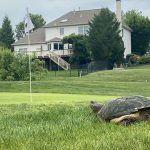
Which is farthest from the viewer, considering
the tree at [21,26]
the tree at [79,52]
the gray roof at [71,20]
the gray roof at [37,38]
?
the tree at [21,26]

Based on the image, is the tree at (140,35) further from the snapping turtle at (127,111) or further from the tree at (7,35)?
the snapping turtle at (127,111)

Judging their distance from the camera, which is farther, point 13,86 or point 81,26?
point 81,26

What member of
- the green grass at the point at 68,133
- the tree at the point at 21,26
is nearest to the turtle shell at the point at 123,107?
the green grass at the point at 68,133

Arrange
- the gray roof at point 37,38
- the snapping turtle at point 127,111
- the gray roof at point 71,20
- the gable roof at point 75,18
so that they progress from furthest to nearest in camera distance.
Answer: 1. the gray roof at point 37,38
2. the gray roof at point 71,20
3. the gable roof at point 75,18
4. the snapping turtle at point 127,111

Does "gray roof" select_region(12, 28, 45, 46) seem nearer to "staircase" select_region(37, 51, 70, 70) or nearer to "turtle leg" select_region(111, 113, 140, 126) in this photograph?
"staircase" select_region(37, 51, 70, 70)

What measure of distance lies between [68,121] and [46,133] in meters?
2.01

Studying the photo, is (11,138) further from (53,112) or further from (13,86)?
(13,86)

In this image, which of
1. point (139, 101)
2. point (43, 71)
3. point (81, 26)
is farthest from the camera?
point (81, 26)

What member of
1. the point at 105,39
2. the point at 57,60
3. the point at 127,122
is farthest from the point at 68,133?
the point at 57,60

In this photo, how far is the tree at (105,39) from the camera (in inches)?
2685

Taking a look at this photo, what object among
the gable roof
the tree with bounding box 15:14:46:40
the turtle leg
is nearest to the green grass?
the turtle leg

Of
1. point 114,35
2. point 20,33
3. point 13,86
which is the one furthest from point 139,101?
point 20,33

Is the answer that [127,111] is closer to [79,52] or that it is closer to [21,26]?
[79,52]

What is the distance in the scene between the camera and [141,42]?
292 ft
